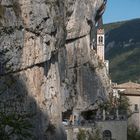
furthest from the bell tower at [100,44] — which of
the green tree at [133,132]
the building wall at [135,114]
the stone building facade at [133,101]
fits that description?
the green tree at [133,132]

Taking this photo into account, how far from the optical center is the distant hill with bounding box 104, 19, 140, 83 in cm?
13124

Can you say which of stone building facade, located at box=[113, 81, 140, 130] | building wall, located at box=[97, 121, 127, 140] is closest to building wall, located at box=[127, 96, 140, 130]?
stone building facade, located at box=[113, 81, 140, 130]

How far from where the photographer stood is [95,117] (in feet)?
197

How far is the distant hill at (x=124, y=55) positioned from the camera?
5167 inches

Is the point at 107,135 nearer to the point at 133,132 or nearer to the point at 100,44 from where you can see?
the point at 133,132

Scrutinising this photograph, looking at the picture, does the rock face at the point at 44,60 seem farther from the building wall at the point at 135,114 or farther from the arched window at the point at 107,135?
the building wall at the point at 135,114

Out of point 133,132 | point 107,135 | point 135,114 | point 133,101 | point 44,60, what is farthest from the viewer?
point 133,101

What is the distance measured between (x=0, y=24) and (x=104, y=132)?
65.1 feet

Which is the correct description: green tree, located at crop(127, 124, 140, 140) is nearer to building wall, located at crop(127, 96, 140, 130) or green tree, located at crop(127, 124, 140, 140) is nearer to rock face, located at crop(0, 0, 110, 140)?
building wall, located at crop(127, 96, 140, 130)

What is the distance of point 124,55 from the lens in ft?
525

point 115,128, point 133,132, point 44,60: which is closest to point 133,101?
point 133,132

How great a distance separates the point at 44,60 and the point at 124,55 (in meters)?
116

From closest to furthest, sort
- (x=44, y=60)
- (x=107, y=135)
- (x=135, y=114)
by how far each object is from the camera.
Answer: (x=44, y=60), (x=107, y=135), (x=135, y=114)

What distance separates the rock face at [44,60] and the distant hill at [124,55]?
2487 inches
